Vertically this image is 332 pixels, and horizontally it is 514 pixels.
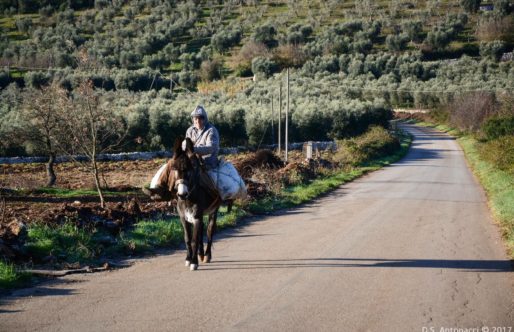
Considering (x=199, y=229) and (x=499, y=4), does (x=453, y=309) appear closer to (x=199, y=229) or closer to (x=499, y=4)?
(x=199, y=229)

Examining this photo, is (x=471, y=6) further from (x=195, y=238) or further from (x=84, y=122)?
(x=195, y=238)

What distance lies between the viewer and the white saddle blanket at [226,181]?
966 cm

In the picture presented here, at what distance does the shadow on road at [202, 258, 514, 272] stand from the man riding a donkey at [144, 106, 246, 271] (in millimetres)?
596

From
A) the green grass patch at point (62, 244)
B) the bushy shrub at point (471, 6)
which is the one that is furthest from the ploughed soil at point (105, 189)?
the bushy shrub at point (471, 6)

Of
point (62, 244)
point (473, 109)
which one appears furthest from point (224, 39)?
point (62, 244)

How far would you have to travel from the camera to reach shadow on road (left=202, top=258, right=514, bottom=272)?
9523 millimetres

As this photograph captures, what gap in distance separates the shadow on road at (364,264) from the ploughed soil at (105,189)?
3713mm

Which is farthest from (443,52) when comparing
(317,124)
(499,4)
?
(317,124)

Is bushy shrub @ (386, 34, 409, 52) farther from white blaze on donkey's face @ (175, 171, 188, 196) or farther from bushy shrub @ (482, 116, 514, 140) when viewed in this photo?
white blaze on donkey's face @ (175, 171, 188, 196)

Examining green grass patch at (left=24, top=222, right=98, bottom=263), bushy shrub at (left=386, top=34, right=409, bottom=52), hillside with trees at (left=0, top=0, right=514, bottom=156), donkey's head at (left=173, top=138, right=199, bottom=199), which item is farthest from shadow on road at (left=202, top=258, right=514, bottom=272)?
bushy shrub at (left=386, top=34, right=409, bottom=52)

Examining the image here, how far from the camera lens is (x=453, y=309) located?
7320 mm

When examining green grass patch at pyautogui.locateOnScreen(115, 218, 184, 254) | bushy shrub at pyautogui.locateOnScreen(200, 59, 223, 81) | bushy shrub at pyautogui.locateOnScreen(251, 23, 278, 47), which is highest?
bushy shrub at pyautogui.locateOnScreen(251, 23, 278, 47)

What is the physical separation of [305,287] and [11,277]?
456 centimetres

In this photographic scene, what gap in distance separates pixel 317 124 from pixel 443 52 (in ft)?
220
